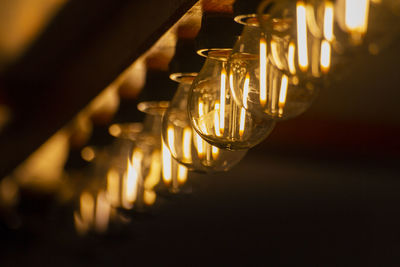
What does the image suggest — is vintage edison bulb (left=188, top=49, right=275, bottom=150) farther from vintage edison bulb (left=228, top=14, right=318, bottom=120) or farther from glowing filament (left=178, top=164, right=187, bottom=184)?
glowing filament (left=178, top=164, right=187, bottom=184)

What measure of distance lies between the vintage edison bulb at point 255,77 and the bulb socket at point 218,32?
0.03 metres

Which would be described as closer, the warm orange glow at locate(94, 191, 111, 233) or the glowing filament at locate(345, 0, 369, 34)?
the glowing filament at locate(345, 0, 369, 34)

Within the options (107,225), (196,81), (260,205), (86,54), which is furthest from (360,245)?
(196,81)

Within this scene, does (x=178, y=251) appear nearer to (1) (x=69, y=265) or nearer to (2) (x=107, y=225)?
(1) (x=69, y=265)

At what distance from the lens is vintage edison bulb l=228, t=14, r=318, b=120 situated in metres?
0.90

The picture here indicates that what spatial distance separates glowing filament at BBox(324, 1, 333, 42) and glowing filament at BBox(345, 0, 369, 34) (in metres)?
0.05

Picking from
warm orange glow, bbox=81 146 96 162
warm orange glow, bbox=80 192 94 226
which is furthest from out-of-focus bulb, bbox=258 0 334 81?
warm orange glow, bbox=80 192 94 226

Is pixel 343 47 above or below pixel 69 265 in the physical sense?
above

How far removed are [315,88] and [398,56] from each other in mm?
2974

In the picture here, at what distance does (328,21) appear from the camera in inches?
28.7

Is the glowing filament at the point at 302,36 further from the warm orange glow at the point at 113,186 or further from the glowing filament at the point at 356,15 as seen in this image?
the warm orange glow at the point at 113,186

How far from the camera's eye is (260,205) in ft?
18.5

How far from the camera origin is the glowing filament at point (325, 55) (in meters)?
0.75

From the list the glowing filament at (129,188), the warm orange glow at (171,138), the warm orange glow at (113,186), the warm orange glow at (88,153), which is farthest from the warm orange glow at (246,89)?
the warm orange glow at (88,153)
